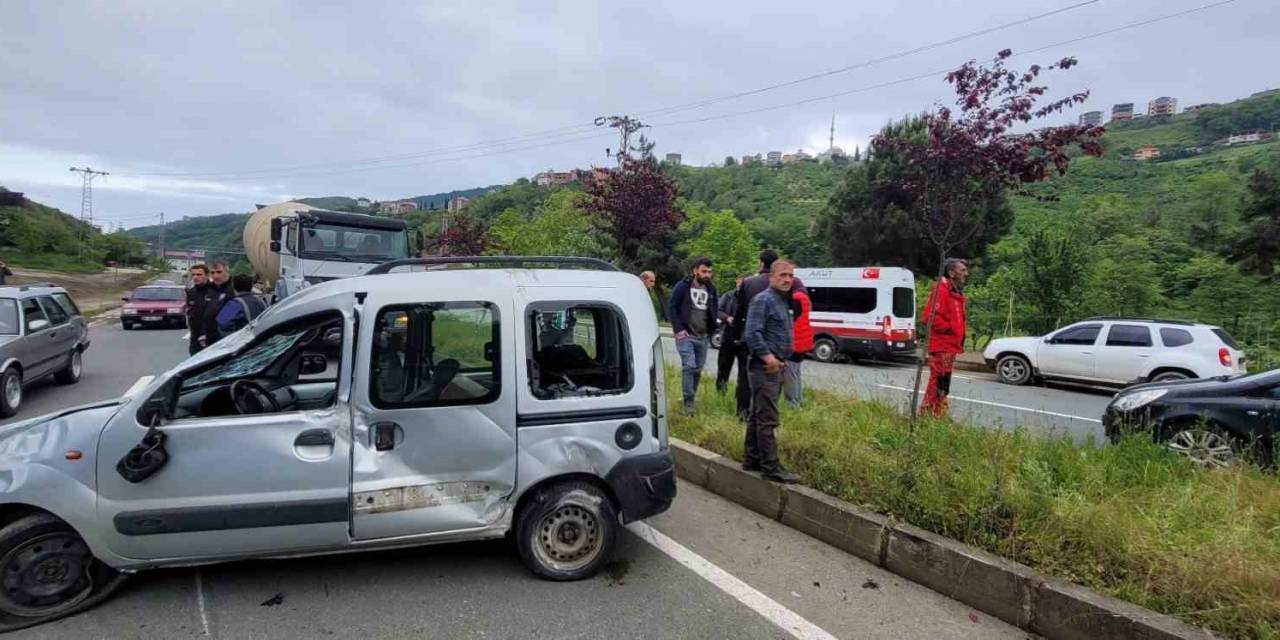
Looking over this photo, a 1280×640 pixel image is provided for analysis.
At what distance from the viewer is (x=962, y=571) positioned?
11.5ft

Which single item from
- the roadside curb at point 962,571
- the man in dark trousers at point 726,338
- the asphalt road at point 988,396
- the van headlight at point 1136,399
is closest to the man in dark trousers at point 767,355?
the roadside curb at point 962,571

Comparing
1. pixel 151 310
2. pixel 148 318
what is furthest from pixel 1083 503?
pixel 148 318

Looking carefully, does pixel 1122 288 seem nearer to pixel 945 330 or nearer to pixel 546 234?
pixel 945 330

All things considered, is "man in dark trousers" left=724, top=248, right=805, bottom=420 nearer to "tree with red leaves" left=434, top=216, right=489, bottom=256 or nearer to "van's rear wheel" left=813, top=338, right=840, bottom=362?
"van's rear wheel" left=813, top=338, right=840, bottom=362

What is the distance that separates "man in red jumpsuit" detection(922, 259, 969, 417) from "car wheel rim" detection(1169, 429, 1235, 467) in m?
1.86

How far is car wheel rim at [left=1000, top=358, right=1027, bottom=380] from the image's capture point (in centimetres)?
1309

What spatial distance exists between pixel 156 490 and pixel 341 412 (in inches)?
35.8

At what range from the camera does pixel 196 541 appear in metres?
3.24

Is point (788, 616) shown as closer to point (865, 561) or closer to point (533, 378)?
point (865, 561)

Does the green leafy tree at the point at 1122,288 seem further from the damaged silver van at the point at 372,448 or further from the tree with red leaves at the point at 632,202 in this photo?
the damaged silver van at the point at 372,448

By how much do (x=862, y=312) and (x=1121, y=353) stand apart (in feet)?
18.5

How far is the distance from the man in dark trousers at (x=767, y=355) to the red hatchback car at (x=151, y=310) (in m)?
19.2

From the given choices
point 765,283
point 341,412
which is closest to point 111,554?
point 341,412

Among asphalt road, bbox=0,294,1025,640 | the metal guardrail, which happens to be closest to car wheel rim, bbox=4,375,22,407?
asphalt road, bbox=0,294,1025,640
